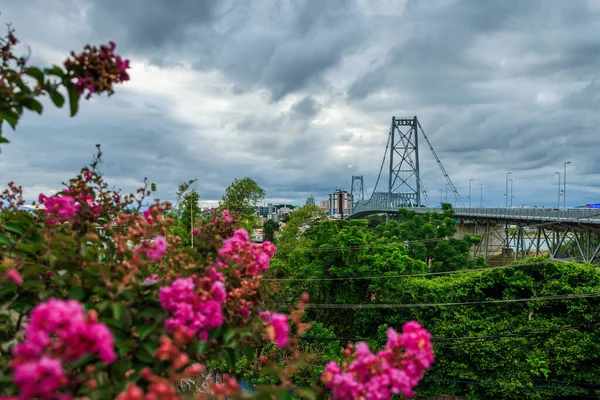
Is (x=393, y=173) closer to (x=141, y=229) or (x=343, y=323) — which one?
(x=343, y=323)

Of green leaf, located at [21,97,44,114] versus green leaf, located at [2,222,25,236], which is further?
green leaf, located at [2,222,25,236]

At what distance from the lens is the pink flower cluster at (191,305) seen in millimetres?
1570

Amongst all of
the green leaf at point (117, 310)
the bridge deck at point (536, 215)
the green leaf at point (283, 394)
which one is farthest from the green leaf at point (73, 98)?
the bridge deck at point (536, 215)

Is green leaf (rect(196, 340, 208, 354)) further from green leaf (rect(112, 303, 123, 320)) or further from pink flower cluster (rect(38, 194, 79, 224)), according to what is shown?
pink flower cluster (rect(38, 194, 79, 224))

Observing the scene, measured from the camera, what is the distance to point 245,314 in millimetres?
1926

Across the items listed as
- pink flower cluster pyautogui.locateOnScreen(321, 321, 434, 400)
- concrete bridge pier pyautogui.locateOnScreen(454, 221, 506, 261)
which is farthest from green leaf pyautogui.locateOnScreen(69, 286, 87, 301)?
concrete bridge pier pyautogui.locateOnScreen(454, 221, 506, 261)

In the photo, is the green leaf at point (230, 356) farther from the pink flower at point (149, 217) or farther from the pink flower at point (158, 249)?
the pink flower at point (149, 217)

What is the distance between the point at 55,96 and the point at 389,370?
165 centimetres

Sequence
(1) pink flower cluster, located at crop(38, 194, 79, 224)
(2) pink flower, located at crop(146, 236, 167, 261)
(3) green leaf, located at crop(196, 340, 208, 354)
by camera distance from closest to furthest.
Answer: (3) green leaf, located at crop(196, 340, 208, 354), (2) pink flower, located at crop(146, 236, 167, 261), (1) pink flower cluster, located at crop(38, 194, 79, 224)

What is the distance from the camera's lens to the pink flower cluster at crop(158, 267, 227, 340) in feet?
5.15

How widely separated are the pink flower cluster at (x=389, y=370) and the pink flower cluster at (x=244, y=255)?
0.57 metres

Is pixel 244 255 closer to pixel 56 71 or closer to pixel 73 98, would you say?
pixel 73 98

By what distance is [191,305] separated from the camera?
1.59m

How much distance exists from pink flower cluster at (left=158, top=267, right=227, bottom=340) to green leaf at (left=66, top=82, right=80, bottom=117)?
0.81m
